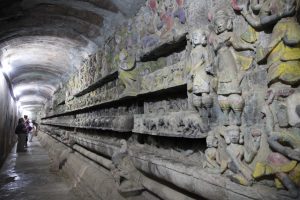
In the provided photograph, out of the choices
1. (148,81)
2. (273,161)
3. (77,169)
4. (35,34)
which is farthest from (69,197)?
(273,161)

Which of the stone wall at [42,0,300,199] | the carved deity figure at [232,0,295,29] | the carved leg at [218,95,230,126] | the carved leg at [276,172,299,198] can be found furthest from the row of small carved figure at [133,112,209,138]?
the carved deity figure at [232,0,295,29]

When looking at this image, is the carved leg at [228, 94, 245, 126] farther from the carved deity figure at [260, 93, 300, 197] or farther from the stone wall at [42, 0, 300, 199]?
the carved deity figure at [260, 93, 300, 197]

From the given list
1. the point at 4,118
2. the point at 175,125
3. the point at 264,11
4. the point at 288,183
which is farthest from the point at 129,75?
the point at 4,118

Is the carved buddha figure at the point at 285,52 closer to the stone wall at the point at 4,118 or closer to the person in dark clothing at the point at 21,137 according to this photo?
the stone wall at the point at 4,118

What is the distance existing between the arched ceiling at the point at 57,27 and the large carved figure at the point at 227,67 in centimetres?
259

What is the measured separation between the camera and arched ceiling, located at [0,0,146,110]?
6.26 metres

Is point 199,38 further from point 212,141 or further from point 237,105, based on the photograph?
point 212,141

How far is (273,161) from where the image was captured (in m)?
2.54

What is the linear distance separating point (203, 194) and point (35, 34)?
7.36m

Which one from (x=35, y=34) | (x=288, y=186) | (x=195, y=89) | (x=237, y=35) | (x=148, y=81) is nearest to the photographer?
(x=288, y=186)

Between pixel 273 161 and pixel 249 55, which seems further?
pixel 249 55

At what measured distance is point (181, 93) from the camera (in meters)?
4.65

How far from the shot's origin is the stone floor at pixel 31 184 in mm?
7371

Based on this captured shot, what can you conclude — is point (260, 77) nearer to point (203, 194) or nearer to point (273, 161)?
point (273, 161)
